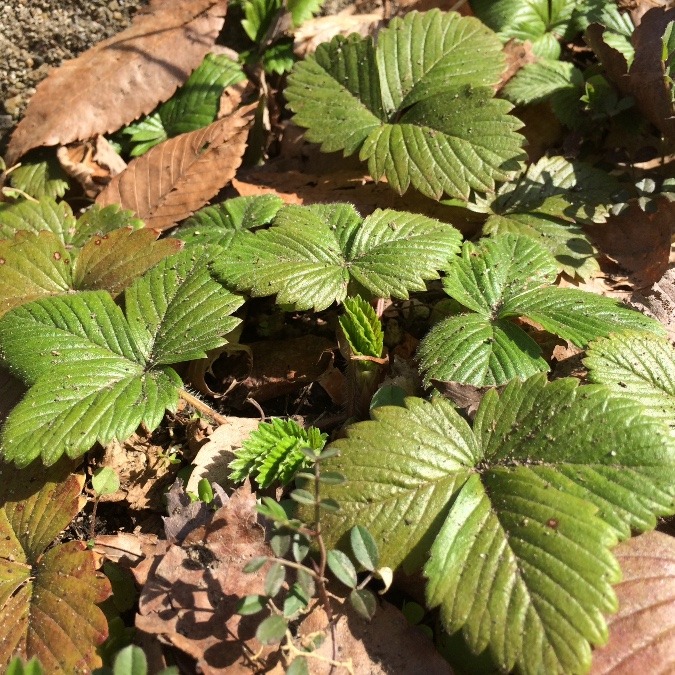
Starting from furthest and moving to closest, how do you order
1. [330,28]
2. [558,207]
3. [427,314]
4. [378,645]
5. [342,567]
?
[330,28] < [558,207] < [427,314] < [378,645] < [342,567]

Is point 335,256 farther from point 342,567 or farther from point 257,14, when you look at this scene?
point 257,14

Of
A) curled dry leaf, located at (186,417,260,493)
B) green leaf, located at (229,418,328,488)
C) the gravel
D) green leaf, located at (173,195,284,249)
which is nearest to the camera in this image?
green leaf, located at (229,418,328,488)

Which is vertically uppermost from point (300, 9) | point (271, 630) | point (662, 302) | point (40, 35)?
point (40, 35)

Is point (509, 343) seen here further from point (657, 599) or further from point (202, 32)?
point (202, 32)

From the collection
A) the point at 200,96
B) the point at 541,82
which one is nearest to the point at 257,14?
the point at 200,96

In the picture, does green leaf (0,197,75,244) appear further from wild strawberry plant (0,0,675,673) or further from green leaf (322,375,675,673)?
green leaf (322,375,675,673)

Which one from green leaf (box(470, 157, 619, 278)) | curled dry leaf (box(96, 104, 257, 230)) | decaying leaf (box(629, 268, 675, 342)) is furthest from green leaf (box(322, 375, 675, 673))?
curled dry leaf (box(96, 104, 257, 230))
